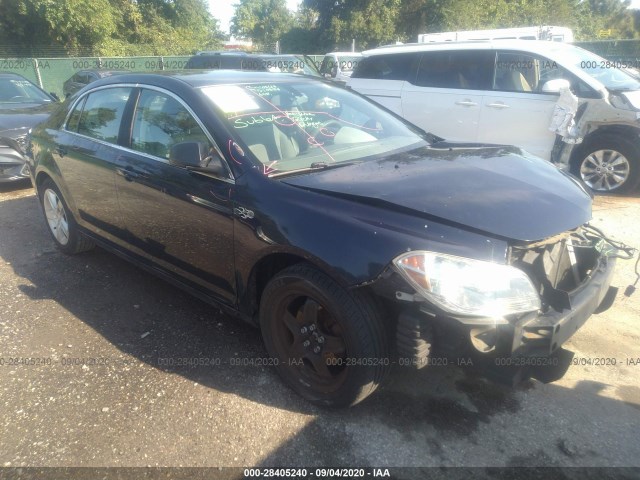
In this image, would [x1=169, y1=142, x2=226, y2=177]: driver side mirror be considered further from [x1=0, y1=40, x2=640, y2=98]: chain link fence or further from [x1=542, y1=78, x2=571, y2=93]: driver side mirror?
[x1=0, y1=40, x2=640, y2=98]: chain link fence

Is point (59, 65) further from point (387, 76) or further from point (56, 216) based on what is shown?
point (56, 216)

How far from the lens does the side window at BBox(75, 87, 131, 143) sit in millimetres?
3627

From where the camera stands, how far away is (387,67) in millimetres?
7969

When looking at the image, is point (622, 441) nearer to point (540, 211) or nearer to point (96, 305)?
point (540, 211)

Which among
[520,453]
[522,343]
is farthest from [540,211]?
[520,453]

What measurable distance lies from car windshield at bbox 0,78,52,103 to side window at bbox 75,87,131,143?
4986 millimetres

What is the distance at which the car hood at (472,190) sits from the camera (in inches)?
87.3

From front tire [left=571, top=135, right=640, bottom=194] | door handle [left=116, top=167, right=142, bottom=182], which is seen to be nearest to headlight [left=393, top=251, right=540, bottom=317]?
door handle [left=116, top=167, right=142, bottom=182]

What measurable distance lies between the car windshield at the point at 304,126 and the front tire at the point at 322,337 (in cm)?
71

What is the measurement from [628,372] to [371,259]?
6.39 feet

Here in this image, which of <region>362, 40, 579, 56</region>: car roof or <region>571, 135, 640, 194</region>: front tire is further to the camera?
<region>362, 40, 579, 56</region>: car roof

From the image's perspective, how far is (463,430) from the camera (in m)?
2.47

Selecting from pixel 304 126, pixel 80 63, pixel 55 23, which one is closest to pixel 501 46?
pixel 304 126

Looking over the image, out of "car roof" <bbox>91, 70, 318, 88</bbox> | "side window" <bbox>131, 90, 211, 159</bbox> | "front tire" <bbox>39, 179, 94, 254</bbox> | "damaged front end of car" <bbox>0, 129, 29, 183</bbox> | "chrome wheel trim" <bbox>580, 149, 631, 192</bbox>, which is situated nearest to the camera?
"side window" <bbox>131, 90, 211, 159</bbox>
